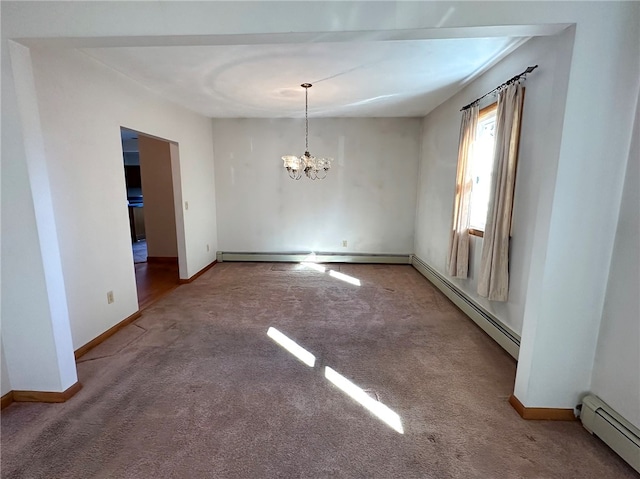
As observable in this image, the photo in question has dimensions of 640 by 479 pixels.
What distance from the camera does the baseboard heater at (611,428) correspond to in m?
1.47

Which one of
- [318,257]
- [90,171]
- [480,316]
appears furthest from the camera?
[318,257]

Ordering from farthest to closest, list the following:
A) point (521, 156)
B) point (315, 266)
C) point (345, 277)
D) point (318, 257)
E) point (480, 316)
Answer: point (318, 257)
point (315, 266)
point (345, 277)
point (480, 316)
point (521, 156)

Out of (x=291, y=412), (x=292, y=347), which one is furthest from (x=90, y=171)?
(x=291, y=412)

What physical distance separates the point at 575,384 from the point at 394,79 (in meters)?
3.01

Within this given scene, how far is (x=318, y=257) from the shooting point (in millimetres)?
5500

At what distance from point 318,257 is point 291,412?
374 cm

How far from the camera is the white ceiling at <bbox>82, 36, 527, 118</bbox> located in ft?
7.82

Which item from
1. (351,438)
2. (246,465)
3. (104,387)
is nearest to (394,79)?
(351,438)

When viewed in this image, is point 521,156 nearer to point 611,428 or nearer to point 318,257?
point 611,428

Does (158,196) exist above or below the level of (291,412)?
above

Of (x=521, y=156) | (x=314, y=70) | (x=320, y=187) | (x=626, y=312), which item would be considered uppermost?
(x=314, y=70)

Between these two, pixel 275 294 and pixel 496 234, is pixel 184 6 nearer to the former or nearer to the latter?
pixel 496 234

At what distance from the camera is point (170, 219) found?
17.7 feet

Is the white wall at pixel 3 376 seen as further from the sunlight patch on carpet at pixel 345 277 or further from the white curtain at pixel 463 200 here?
the white curtain at pixel 463 200
